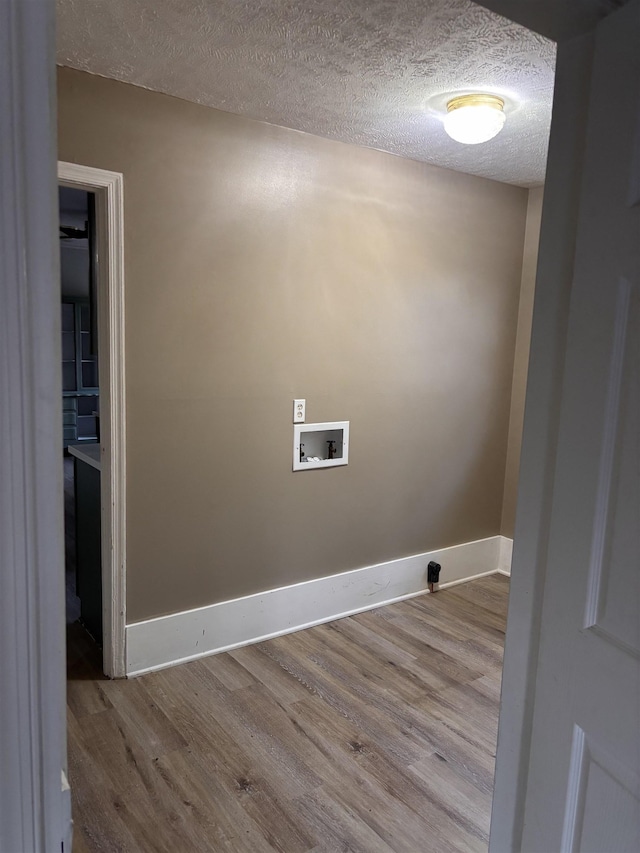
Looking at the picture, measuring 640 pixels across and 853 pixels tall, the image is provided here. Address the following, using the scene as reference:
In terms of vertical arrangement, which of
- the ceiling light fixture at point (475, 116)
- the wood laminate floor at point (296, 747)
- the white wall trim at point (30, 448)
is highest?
the ceiling light fixture at point (475, 116)

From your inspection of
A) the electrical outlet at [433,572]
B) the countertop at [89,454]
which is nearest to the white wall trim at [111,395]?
the countertop at [89,454]

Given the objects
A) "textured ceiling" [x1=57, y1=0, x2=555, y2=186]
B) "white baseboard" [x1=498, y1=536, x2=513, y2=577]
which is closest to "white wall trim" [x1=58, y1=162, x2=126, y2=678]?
"textured ceiling" [x1=57, y1=0, x2=555, y2=186]

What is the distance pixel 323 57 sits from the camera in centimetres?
202

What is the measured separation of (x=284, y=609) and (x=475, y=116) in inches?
94.3

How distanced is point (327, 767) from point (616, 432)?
5.63 feet

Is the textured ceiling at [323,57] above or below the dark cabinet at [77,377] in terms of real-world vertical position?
above

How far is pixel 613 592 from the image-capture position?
3.29ft

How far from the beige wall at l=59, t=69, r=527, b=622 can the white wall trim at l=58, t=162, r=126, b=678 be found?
2.0 inches

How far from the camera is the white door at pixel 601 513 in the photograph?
37.9 inches

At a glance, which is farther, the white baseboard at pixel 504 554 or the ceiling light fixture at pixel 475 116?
the white baseboard at pixel 504 554

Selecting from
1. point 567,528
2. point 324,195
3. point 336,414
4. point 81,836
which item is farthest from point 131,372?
point 567,528

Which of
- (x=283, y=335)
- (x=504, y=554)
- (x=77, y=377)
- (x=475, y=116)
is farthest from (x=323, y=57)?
(x=77, y=377)

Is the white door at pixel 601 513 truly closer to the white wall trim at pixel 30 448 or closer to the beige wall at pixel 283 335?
the white wall trim at pixel 30 448

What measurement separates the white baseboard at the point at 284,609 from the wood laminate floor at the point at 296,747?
8 centimetres
